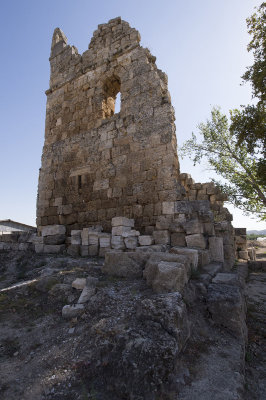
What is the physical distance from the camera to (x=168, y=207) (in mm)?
5531

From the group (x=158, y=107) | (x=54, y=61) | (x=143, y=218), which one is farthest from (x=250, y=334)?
(x=54, y=61)

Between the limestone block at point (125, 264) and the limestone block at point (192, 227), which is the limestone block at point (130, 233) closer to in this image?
the limestone block at point (192, 227)

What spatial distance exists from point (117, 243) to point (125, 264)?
1.60 m

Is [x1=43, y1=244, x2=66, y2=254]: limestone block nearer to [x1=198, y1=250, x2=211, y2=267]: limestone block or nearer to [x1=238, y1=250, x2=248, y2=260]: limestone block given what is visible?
[x1=198, y1=250, x2=211, y2=267]: limestone block

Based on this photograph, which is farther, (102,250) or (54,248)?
(54,248)

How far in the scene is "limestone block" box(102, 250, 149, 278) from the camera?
12.3ft

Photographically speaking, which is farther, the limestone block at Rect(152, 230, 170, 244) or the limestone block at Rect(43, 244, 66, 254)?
the limestone block at Rect(43, 244, 66, 254)

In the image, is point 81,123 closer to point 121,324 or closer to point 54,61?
point 54,61

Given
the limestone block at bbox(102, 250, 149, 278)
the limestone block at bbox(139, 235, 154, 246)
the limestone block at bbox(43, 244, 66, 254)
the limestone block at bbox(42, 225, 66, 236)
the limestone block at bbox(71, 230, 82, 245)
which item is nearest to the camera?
the limestone block at bbox(102, 250, 149, 278)

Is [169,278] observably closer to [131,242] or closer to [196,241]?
[196,241]

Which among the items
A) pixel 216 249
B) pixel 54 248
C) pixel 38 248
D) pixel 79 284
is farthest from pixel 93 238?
pixel 216 249

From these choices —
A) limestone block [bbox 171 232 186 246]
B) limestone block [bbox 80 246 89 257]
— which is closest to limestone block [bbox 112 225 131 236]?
limestone block [bbox 80 246 89 257]

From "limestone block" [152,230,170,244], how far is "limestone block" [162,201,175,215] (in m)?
0.48

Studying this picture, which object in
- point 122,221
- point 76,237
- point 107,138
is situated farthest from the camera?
point 107,138
